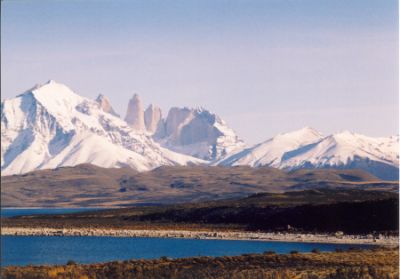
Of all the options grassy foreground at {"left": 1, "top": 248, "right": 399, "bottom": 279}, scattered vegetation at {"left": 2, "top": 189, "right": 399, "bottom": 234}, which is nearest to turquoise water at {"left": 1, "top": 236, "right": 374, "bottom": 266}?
grassy foreground at {"left": 1, "top": 248, "right": 399, "bottom": 279}

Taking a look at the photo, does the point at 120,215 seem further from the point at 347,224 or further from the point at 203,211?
the point at 347,224

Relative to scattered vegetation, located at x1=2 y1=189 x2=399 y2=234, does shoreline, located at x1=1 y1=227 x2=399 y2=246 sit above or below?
below

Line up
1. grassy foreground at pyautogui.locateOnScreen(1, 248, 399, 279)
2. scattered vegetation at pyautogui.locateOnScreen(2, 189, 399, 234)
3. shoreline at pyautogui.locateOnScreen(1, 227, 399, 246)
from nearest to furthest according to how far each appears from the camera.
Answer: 1. grassy foreground at pyautogui.locateOnScreen(1, 248, 399, 279)
2. shoreline at pyautogui.locateOnScreen(1, 227, 399, 246)
3. scattered vegetation at pyautogui.locateOnScreen(2, 189, 399, 234)

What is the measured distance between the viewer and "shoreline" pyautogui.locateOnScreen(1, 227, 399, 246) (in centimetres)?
10669

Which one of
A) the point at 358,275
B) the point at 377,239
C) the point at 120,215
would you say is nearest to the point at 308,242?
the point at 377,239

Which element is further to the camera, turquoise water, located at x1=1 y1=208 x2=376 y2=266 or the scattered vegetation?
the scattered vegetation

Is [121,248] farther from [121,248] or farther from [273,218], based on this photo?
[273,218]

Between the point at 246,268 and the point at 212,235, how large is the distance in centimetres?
6619

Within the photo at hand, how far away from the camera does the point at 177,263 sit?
200 ft

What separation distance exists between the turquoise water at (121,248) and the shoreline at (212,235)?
15.5ft

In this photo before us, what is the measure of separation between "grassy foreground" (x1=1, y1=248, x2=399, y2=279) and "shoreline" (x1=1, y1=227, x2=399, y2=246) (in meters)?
35.5

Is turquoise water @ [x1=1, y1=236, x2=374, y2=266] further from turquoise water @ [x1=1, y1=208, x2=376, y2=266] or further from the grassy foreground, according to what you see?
the grassy foreground

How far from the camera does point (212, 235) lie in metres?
123

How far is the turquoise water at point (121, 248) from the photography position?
272 feet
